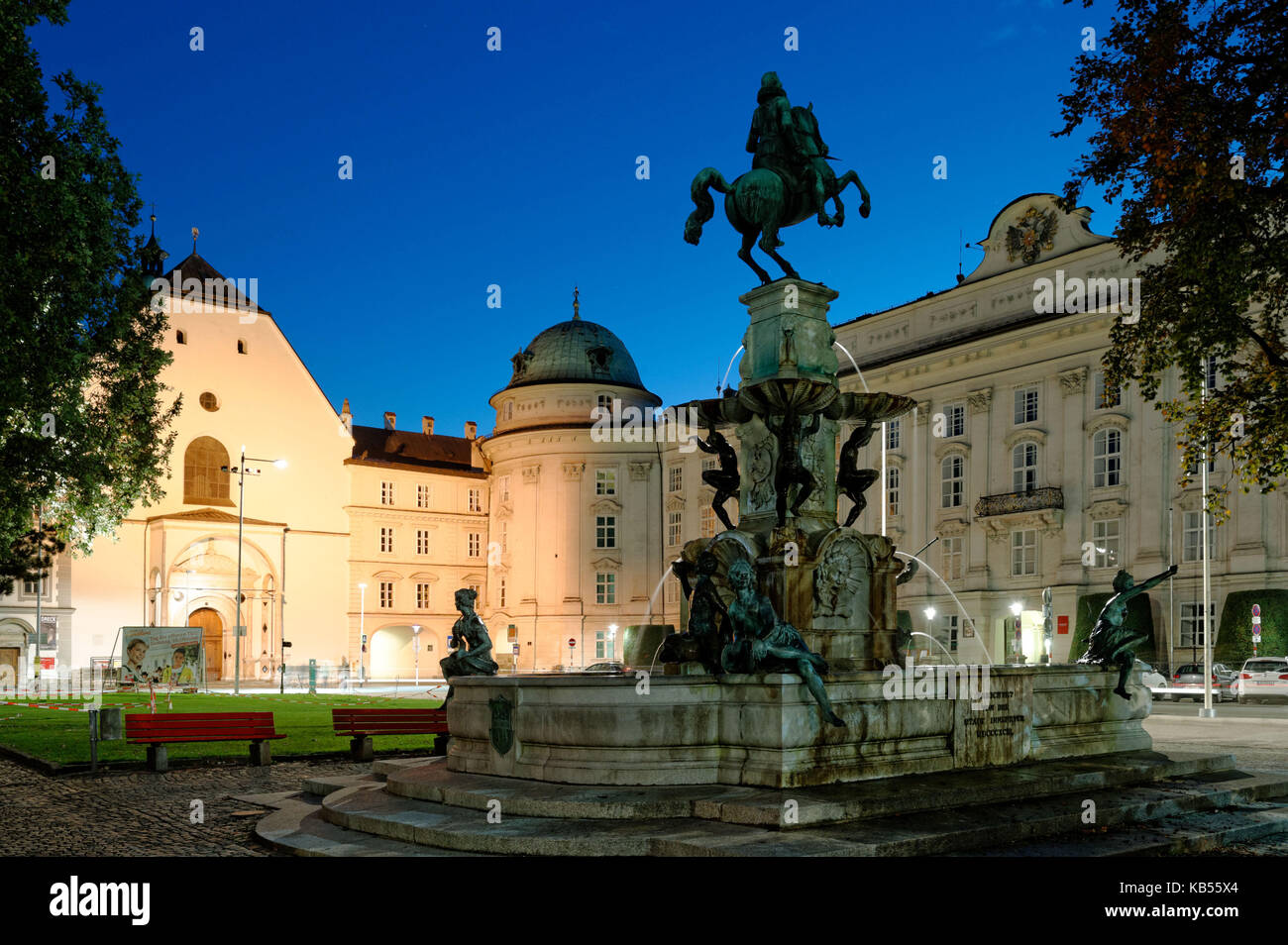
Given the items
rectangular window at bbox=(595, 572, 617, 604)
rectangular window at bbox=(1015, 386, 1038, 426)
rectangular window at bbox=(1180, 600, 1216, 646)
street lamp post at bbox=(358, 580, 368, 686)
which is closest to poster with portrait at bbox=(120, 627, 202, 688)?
street lamp post at bbox=(358, 580, 368, 686)

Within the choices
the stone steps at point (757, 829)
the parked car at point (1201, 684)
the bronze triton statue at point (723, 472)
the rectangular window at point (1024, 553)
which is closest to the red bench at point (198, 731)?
the stone steps at point (757, 829)

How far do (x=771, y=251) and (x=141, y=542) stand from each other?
174 ft

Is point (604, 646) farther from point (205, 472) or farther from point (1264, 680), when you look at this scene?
point (1264, 680)

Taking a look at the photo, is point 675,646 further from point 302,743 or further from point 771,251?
point 302,743

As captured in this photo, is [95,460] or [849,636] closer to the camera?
[849,636]

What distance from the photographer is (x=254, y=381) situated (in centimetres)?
6338

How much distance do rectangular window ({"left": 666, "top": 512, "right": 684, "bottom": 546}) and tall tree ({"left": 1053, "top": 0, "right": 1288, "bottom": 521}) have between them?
52.6 metres

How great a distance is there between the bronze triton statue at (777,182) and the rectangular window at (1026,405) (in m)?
36.5

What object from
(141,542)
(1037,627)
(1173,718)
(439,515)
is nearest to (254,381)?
(141,542)

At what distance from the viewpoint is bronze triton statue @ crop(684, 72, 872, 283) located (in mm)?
13992

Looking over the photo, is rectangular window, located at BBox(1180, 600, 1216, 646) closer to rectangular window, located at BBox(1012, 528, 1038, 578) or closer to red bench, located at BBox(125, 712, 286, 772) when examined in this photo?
rectangular window, located at BBox(1012, 528, 1038, 578)

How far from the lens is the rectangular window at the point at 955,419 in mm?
51344

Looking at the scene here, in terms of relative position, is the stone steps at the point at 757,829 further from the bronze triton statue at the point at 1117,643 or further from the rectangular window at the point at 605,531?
the rectangular window at the point at 605,531
